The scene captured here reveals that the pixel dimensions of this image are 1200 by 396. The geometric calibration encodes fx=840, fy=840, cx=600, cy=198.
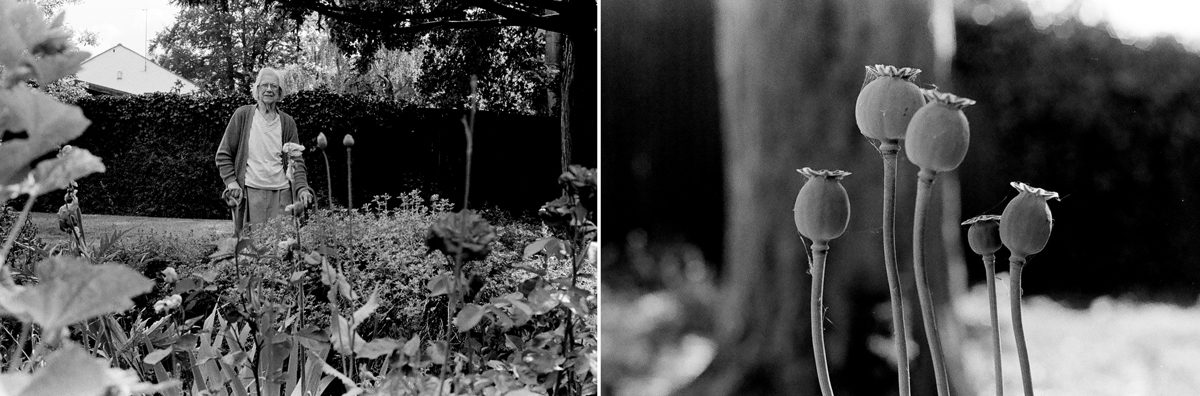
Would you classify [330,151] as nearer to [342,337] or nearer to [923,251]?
[342,337]

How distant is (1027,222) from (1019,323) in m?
0.19

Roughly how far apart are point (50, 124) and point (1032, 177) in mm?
1110

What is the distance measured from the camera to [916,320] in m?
1.15

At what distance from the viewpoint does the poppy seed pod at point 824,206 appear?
0.93 m

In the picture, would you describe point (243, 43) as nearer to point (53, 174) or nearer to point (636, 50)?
point (636, 50)

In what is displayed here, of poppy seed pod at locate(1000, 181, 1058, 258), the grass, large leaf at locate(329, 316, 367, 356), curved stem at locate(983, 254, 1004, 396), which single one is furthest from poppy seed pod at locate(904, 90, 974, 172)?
the grass

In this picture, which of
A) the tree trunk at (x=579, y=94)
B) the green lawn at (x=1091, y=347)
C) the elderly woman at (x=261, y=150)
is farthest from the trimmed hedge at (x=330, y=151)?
the green lawn at (x=1091, y=347)

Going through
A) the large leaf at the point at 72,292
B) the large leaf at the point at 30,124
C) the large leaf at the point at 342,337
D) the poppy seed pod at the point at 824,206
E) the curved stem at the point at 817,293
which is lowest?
the large leaf at the point at 342,337

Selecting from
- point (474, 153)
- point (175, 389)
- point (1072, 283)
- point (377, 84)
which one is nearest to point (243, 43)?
point (377, 84)

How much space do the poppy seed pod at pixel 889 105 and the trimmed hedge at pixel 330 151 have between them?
2.66 metres

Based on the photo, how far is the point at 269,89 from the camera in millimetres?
3047

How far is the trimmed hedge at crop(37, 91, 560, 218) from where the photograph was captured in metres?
3.70

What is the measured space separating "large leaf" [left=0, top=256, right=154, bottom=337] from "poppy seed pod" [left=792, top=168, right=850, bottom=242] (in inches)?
25.9

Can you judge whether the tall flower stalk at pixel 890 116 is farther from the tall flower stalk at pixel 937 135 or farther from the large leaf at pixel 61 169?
the large leaf at pixel 61 169
